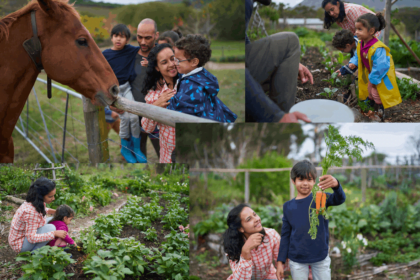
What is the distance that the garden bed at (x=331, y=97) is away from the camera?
9.75ft

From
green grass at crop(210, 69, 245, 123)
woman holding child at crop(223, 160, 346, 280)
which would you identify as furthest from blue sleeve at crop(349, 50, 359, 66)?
green grass at crop(210, 69, 245, 123)

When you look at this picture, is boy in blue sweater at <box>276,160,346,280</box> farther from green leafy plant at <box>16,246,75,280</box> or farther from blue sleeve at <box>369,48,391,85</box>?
green leafy plant at <box>16,246,75,280</box>

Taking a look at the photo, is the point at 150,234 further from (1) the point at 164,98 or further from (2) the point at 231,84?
(2) the point at 231,84

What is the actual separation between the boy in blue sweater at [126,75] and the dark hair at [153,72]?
37 centimetres

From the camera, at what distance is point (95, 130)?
333 cm

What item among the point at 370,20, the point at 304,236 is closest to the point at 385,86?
the point at 370,20

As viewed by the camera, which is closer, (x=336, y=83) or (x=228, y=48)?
(x=336, y=83)

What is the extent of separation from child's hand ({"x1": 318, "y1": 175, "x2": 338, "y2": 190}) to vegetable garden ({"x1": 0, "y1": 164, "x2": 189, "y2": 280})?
40.5 inches

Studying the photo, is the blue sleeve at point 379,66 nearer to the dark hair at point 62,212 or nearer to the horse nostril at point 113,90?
the horse nostril at point 113,90

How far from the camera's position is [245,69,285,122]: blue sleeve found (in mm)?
3055

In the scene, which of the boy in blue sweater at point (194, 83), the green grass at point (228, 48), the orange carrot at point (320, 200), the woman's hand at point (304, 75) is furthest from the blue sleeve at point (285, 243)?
the green grass at point (228, 48)

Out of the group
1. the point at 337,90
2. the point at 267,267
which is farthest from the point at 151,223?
the point at 337,90

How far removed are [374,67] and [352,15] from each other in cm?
48

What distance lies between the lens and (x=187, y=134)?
2.63m
